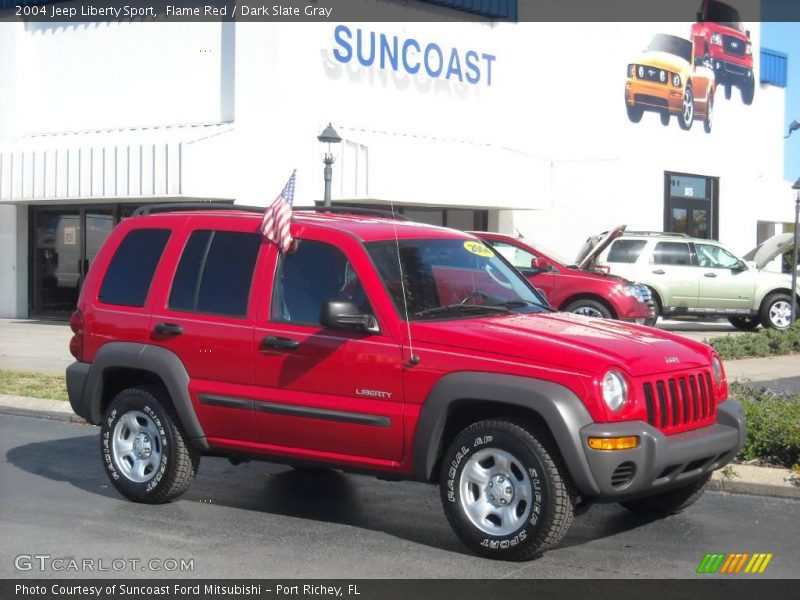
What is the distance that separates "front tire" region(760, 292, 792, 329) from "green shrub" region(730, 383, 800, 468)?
13.3 meters

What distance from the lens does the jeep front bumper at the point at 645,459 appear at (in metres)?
6.05

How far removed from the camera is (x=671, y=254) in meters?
21.6

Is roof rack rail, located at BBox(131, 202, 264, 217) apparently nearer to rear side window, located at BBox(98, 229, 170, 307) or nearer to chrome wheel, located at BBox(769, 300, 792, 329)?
rear side window, located at BBox(98, 229, 170, 307)

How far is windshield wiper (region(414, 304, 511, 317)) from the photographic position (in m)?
6.90

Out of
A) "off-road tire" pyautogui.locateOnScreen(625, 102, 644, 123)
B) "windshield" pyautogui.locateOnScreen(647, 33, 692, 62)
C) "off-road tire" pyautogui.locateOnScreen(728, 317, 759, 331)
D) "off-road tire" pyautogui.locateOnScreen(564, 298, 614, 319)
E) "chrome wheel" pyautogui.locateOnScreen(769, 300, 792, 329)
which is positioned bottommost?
"off-road tire" pyautogui.locateOnScreen(728, 317, 759, 331)

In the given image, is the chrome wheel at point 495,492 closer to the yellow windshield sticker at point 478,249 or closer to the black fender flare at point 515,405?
the black fender flare at point 515,405

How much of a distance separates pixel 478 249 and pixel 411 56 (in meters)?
17.1

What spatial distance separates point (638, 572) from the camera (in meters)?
6.21

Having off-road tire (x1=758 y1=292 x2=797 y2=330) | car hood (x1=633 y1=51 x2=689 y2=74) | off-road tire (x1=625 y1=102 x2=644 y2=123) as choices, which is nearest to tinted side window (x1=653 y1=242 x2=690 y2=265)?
off-road tire (x1=758 y1=292 x2=797 y2=330)

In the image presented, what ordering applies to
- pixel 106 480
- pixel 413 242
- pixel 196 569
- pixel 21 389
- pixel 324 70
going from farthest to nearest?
pixel 324 70, pixel 21 389, pixel 106 480, pixel 413 242, pixel 196 569

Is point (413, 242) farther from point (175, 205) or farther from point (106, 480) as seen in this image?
point (106, 480)

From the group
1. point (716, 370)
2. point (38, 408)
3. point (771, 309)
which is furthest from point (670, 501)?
point (771, 309)

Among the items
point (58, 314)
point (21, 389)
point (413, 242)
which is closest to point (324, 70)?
point (58, 314)

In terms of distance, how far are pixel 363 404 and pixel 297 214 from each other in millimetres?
1745
